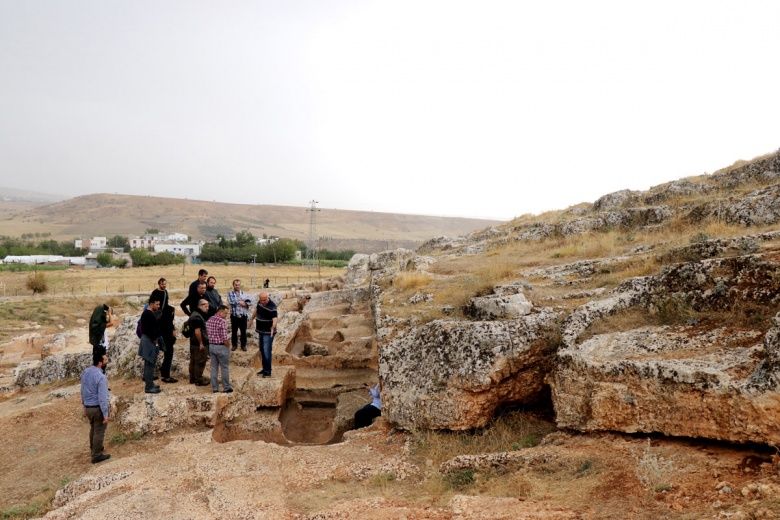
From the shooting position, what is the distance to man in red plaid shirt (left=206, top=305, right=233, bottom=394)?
28.6 feet

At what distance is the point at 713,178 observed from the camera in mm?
15188

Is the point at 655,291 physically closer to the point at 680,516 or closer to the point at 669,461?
the point at 669,461

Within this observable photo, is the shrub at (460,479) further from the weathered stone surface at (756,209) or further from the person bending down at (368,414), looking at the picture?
the weathered stone surface at (756,209)

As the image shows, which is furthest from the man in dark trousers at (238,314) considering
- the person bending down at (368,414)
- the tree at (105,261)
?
the tree at (105,261)

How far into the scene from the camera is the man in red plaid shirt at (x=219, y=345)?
8711 millimetres

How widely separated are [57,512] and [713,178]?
57.6ft

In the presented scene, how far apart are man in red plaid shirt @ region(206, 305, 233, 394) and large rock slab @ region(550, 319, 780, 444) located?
223 inches

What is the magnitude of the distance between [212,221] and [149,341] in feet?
514

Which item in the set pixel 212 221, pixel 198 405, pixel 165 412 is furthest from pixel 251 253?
pixel 212 221

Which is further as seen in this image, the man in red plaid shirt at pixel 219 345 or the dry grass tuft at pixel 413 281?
the dry grass tuft at pixel 413 281

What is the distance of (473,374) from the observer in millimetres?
6281

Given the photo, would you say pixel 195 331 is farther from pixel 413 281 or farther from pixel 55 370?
pixel 55 370

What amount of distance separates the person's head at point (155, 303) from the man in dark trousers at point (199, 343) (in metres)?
0.60

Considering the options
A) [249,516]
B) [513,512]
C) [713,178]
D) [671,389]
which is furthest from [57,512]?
[713,178]
